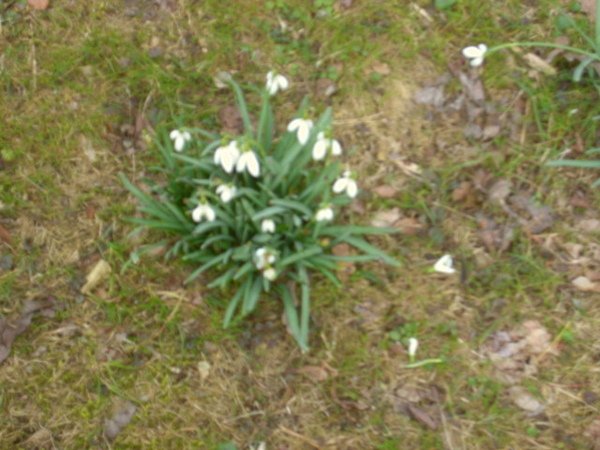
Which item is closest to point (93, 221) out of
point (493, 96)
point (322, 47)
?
point (322, 47)

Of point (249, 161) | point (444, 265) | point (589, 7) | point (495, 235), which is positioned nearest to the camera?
point (249, 161)

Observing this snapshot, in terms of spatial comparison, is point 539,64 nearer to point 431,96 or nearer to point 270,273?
point 431,96

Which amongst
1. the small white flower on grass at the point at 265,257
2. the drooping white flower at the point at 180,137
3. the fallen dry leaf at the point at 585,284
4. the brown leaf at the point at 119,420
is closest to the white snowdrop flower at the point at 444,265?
the fallen dry leaf at the point at 585,284

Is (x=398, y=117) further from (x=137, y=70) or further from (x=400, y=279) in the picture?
(x=137, y=70)

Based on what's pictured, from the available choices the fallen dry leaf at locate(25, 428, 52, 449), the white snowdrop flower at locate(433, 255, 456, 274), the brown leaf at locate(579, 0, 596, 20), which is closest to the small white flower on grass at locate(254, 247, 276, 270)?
the white snowdrop flower at locate(433, 255, 456, 274)

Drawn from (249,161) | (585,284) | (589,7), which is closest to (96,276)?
(249,161)

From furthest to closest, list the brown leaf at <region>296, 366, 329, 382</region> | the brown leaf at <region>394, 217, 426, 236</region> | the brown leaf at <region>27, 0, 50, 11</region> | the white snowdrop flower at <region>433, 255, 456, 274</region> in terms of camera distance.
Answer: the brown leaf at <region>27, 0, 50, 11</region> < the brown leaf at <region>394, 217, 426, 236</region> < the white snowdrop flower at <region>433, 255, 456, 274</region> < the brown leaf at <region>296, 366, 329, 382</region>

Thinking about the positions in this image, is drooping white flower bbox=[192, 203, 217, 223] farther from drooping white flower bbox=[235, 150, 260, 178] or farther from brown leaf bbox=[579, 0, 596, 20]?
brown leaf bbox=[579, 0, 596, 20]

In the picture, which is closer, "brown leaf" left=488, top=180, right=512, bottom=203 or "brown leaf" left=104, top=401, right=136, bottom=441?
"brown leaf" left=104, top=401, right=136, bottom=441
